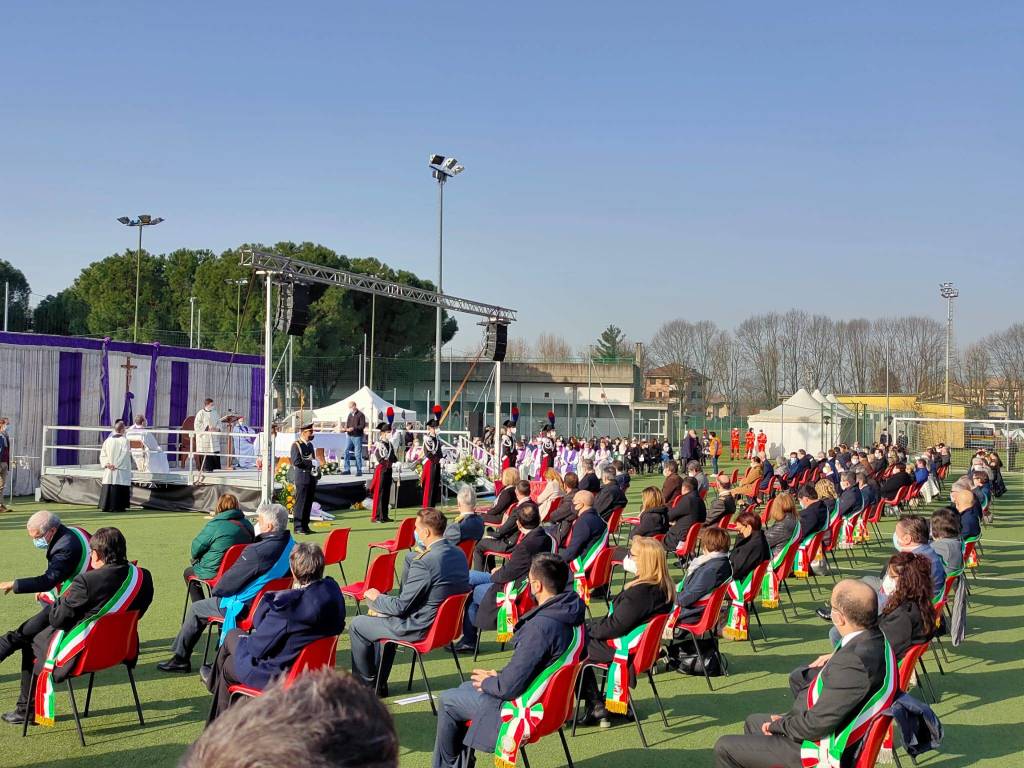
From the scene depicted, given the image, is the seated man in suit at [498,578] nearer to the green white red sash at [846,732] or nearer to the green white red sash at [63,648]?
the green white red sash at [63,648]

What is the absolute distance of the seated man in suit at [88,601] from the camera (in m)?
4.77

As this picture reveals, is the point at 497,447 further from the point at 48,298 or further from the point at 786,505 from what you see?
the point at 48,298

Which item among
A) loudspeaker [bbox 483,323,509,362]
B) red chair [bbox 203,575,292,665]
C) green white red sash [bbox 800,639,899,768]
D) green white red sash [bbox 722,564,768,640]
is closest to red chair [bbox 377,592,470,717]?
red chair [bbox 203,575,292,665]

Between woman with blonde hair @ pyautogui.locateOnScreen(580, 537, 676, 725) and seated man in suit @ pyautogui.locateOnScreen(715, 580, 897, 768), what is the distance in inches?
46.7

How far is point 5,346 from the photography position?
17875 mm

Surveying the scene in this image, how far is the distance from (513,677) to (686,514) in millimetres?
5786

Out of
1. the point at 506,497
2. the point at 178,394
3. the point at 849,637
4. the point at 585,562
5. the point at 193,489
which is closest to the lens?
the point at 849,637

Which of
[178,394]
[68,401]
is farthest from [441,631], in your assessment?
[178,394]

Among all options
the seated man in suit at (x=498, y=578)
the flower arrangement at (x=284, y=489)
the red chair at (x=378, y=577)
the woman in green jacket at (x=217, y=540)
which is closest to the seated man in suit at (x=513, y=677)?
the seated man in suit at (x=498, y=578)

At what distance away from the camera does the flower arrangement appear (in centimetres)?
1403

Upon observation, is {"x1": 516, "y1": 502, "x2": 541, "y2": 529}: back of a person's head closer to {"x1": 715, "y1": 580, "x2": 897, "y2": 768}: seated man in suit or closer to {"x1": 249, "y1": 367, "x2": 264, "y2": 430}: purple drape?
{"x1": 715, "y1": 580, "x2": 897, "y2": 768}: seated man in suit

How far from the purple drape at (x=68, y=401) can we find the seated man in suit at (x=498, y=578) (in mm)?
14863

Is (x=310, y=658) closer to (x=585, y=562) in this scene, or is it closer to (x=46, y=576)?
(x=46, y=576)

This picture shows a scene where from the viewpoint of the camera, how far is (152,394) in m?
21.3
